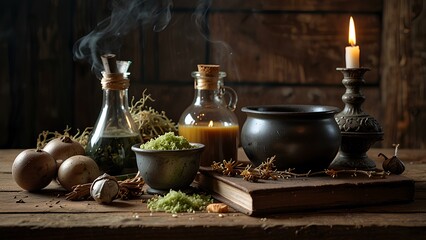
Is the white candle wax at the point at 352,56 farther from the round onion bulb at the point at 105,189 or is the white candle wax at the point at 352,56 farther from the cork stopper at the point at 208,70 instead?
the round onion bulb at the point at 105,189

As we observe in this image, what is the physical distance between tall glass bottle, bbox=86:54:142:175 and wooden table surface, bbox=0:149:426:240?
0.21 m

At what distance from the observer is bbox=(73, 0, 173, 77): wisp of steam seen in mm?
2168

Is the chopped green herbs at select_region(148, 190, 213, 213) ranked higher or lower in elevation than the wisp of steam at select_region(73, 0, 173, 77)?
lower

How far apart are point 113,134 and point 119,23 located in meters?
0.99

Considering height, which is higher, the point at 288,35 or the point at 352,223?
the point at 288,35

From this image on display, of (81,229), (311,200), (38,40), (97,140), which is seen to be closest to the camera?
(81,229)

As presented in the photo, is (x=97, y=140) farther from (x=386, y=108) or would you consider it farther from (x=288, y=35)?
(x=386, y=108)

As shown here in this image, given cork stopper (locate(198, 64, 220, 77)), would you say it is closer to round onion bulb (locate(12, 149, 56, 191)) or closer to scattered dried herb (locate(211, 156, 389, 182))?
scattered dried herb (locate(211, 156, 389, 182))

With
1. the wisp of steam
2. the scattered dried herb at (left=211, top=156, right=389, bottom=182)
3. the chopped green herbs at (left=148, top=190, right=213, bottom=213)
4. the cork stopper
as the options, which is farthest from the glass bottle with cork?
the wisp of steam

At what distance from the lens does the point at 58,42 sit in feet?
7.41

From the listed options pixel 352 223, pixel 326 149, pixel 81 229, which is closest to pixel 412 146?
pixel 326 149

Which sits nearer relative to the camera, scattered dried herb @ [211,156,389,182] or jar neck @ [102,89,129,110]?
scattered dried herb @ [211,156,389,182]

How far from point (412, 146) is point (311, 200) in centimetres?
140

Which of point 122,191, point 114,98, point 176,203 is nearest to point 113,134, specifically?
point 114,98
